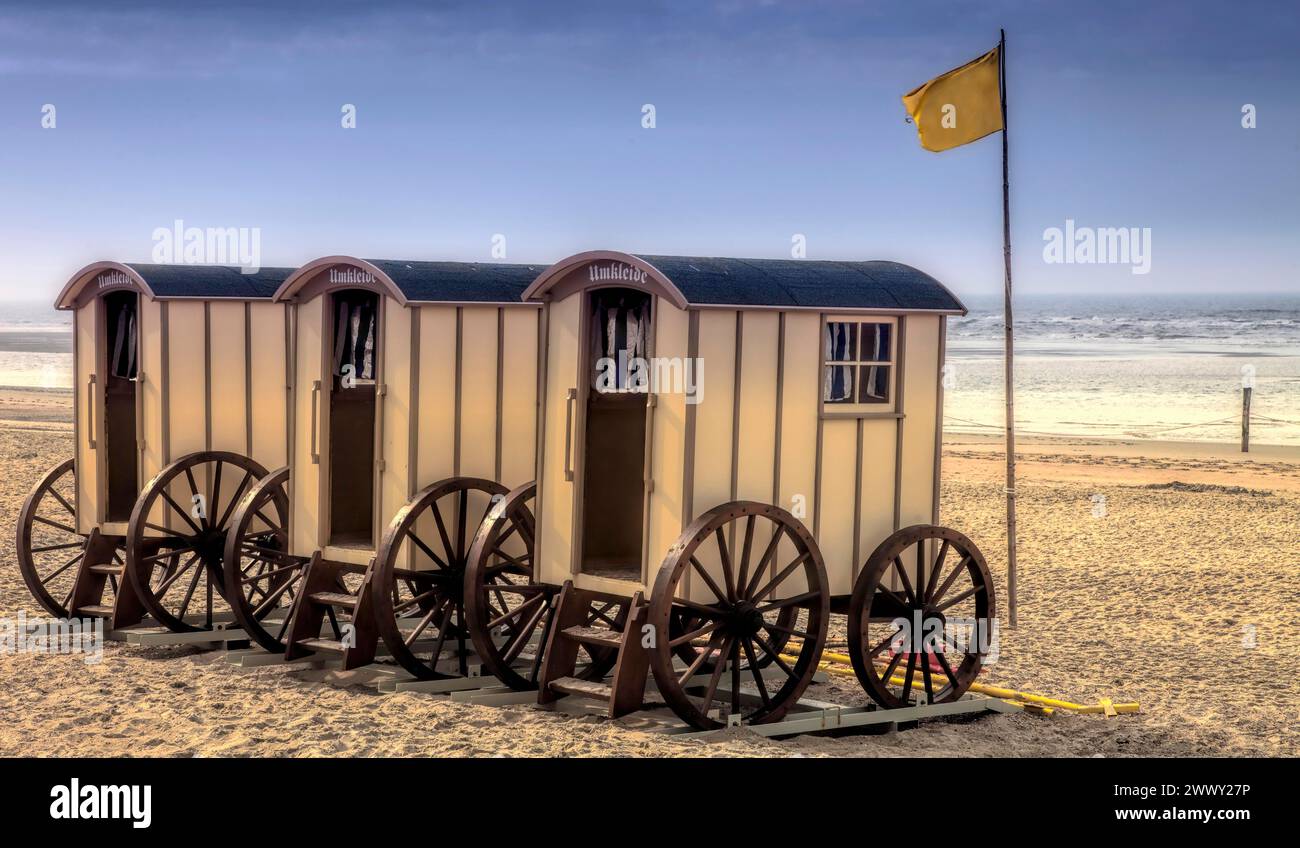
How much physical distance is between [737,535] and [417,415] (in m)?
2.83

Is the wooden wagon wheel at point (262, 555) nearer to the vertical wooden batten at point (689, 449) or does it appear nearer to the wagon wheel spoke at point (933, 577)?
the vertical wooden batten at point (689, 449)

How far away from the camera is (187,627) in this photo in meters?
12.2

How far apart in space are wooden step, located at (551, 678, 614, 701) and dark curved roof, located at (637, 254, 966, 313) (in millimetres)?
2452

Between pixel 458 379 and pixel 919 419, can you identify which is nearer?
pixel 919 419

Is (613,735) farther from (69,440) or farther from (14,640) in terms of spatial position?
(69,440)

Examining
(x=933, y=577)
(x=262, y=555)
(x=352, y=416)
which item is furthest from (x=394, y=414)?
(x=933, y=577)

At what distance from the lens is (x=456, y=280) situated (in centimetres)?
1137

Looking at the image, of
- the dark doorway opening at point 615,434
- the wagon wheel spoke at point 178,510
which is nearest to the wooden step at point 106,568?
the wagon wheel spoke at point 178,510

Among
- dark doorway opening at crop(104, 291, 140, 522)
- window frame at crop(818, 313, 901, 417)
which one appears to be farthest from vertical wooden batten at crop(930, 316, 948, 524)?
dark doorway opening at crop(104, 291, 140, 522)

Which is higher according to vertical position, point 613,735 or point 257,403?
point 257,403

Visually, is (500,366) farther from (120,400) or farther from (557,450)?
(120,400)

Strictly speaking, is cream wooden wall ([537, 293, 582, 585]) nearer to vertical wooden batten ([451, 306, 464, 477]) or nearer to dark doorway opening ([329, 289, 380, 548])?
vertical wooden batten ([451, 306, 464, 477])

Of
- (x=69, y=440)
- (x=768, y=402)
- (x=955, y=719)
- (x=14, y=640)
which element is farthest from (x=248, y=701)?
(x=69, y=440)

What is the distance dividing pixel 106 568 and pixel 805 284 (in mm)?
6740
